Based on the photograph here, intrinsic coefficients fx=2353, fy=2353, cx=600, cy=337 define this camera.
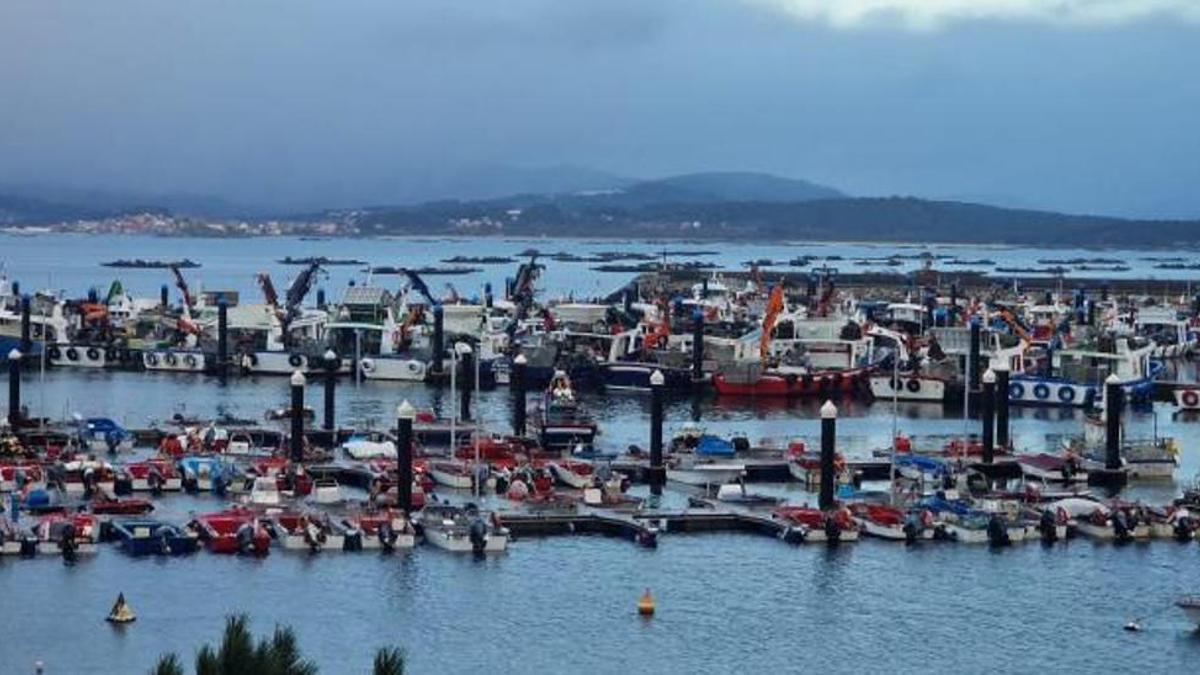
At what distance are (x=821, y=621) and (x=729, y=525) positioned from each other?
5.96 meters

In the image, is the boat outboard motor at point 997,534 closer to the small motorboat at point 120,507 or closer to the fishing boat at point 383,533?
the fishing boat at point 383,533

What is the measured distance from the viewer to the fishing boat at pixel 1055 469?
40.1 metres

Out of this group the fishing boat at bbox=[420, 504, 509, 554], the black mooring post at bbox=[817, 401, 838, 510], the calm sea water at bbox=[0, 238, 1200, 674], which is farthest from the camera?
the black mooring post at bbox=[817, 401, 838, 510]

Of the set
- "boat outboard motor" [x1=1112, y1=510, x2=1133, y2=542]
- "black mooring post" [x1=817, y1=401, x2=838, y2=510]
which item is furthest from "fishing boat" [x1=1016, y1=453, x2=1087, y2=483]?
"black mooring post" [x1=817, y1=401, x2=838, y2=510]

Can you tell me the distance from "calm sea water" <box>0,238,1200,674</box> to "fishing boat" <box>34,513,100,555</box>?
324 millimetres

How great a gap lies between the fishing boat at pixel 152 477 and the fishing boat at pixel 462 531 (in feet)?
17.8

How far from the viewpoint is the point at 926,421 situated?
53156mm

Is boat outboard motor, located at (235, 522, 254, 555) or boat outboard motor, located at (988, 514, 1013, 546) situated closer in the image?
boat outboard motor, located at (235, 522, 254, 555)

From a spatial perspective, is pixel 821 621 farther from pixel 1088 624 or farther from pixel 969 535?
pixel 969 535

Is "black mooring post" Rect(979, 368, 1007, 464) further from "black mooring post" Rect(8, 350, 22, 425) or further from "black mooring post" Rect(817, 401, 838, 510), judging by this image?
"black mooring post" Rect(8, 350, 22, 425)

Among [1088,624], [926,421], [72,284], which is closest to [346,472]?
[1088,624]

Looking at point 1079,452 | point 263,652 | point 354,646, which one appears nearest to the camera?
point 263,652

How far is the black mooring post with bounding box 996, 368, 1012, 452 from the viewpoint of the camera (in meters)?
43.1

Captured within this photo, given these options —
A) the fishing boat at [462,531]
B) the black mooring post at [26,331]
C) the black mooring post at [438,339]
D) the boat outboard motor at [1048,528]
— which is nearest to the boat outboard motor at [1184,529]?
the boat outboard motor at [1048,528]
